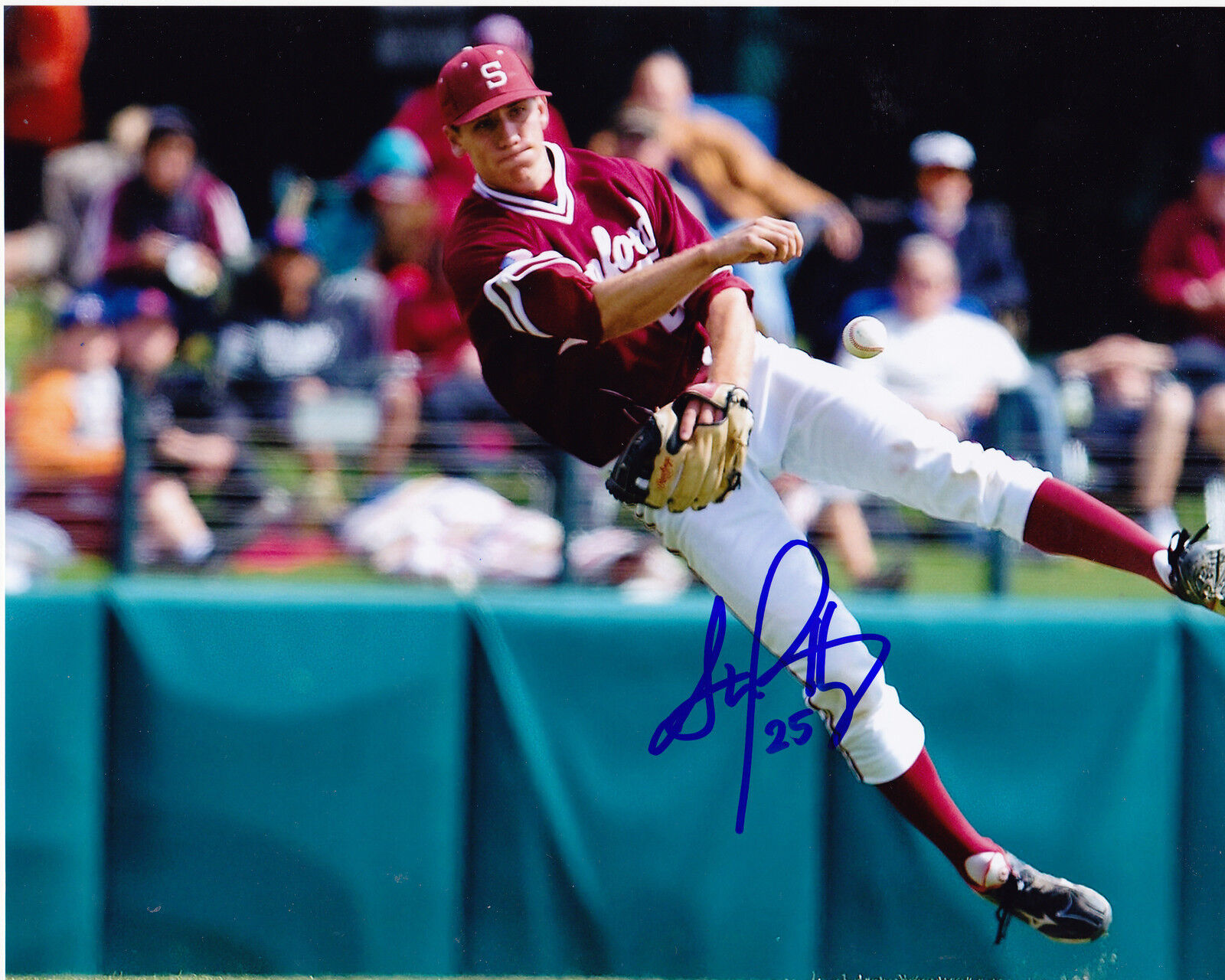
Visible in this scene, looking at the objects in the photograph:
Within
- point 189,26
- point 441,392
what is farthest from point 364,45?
point 441,392

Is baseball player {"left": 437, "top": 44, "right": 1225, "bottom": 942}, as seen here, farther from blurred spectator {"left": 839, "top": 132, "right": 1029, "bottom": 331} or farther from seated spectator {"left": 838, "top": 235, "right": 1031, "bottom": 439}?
blurred spectator {"left": 839, "top": 132, "right": 1029, "bottom": 331}

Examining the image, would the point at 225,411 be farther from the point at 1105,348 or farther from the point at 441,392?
the point at 1105,348

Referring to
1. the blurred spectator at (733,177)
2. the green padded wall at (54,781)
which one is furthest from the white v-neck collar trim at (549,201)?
the green padded wall at (54,781)

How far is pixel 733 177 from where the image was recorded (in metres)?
4.33

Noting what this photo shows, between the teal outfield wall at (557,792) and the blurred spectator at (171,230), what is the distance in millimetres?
1241

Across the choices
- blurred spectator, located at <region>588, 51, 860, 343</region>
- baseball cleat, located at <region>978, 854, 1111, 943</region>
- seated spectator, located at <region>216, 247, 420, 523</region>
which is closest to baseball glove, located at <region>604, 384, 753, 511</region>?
baseball cleat, located at <region>978, 854, 1111, 943</region>

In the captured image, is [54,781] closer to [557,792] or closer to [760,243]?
[557,792]

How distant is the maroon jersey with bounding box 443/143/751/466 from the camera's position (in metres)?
3.06

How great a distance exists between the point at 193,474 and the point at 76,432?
0.36m

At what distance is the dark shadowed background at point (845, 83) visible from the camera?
155 inches

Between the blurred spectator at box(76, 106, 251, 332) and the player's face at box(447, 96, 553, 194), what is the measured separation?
1.66 meters

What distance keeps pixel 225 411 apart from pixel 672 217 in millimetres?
1630
